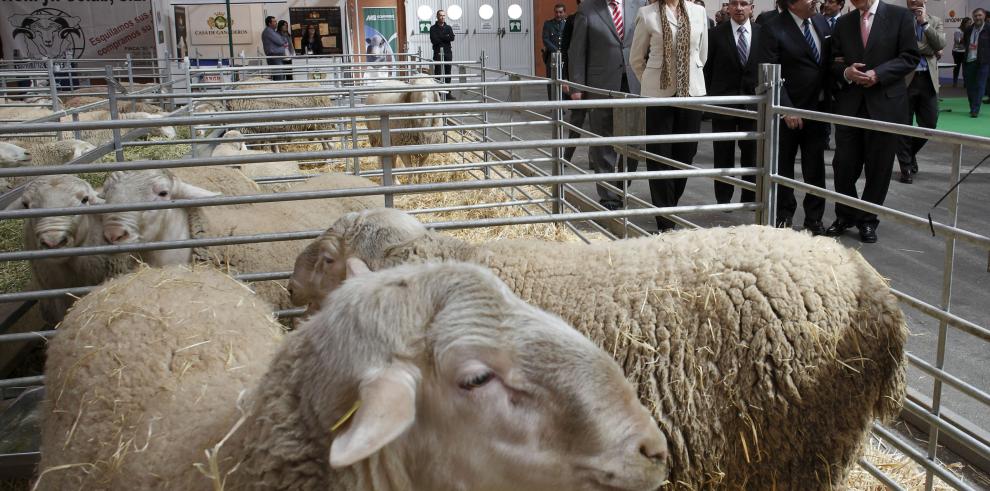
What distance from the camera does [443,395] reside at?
1.76 metres

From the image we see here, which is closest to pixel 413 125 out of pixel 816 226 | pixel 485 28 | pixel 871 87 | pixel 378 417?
pixel 816 226

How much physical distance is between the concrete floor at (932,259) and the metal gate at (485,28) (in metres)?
14.3

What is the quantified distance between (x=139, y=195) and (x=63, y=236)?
1.40 ft

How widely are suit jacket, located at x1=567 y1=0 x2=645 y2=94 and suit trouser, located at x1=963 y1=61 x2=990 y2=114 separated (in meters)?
10.6

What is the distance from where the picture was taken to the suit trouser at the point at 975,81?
1559cm

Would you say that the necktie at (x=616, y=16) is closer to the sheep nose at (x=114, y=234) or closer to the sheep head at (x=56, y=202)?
the sheep head at (x=56, y=202)

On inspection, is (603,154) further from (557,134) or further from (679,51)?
(679,51)

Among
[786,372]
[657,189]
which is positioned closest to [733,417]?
[786,372]

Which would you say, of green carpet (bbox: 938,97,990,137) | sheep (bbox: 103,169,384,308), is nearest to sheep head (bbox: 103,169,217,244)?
sheep (bbox: 103,169,384,308)

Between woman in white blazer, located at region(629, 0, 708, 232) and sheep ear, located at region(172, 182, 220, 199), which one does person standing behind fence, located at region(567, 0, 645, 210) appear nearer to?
woman in white blazer, located at region(629, 0, 708, 232)

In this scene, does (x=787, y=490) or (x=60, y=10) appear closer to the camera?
(x=787, y=490)

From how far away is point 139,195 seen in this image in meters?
4.43

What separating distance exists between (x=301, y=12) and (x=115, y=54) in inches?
229

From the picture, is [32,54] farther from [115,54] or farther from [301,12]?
[301,12]
